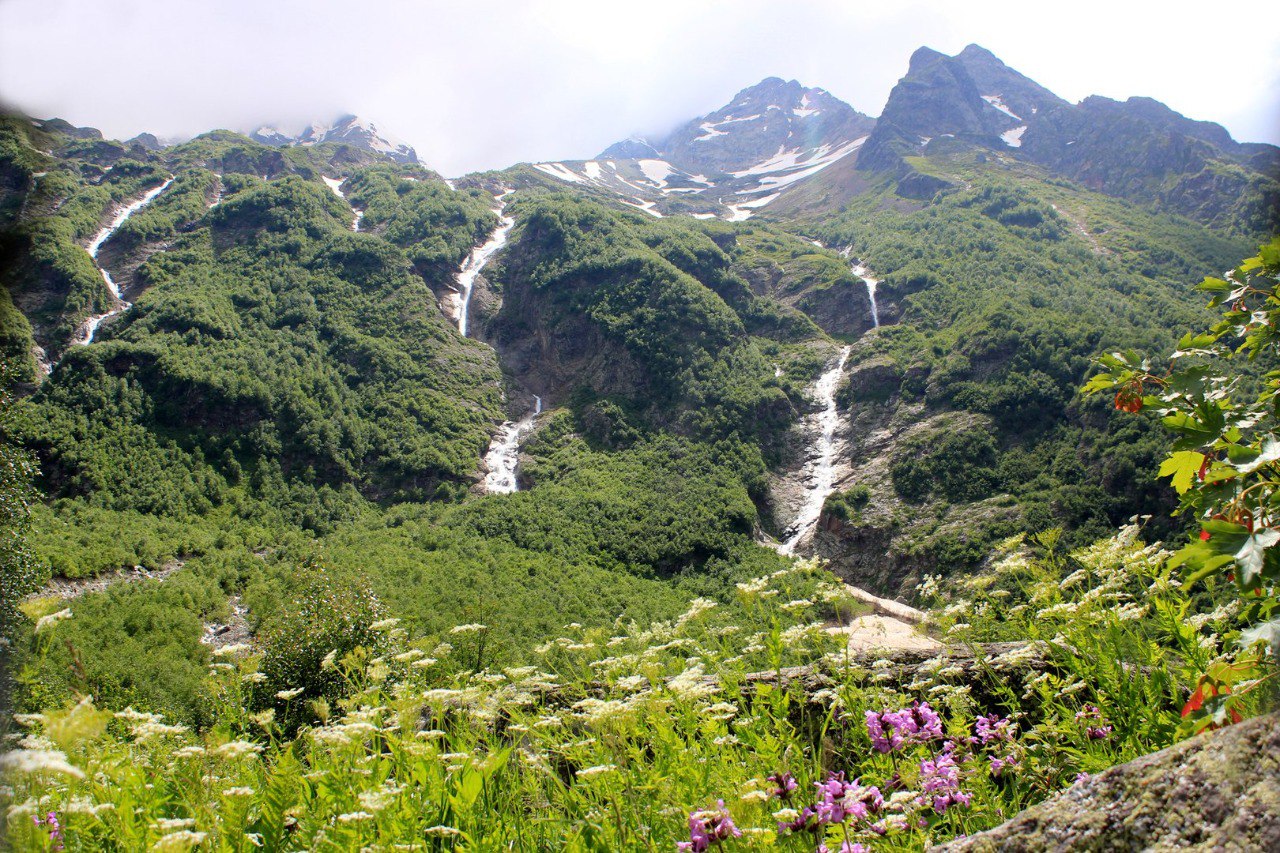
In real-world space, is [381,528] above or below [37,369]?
below

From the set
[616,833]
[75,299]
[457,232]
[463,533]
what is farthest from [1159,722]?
[457,232]

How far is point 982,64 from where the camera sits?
177 meters

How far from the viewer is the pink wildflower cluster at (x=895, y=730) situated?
10.3 ft

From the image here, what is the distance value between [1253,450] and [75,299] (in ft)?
255

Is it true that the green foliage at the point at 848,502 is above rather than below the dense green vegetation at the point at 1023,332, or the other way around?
below

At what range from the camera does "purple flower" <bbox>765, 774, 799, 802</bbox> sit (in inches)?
101

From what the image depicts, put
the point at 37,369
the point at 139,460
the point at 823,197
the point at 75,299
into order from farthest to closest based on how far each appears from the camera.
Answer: the point at 823,197
the point at 75,299
the point at 37,369
the point at 139,460

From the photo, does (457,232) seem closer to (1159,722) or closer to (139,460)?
(139,460)

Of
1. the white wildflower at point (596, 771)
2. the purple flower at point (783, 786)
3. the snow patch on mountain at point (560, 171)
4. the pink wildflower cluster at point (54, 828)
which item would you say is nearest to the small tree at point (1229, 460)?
the purple flower at point (783, 786)

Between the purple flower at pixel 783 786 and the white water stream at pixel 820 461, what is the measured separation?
156 feet

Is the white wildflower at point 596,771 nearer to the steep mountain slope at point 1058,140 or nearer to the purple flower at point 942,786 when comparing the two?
the purple flower at point 942,786

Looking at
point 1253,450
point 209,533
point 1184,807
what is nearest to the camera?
point 1184,807

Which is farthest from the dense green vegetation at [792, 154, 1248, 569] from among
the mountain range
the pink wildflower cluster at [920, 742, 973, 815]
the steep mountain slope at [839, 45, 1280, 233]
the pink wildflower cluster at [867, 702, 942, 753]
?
the pink wildflower cluster at [920, 742, 973, 815]

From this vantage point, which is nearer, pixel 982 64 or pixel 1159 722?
pixel 1159 722
